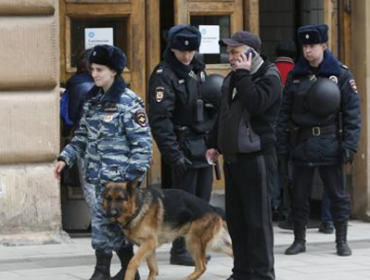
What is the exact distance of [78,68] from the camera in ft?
32.9

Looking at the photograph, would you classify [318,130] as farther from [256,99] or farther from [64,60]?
[64,60]

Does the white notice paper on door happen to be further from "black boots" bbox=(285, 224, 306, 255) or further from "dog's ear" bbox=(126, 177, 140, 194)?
"dog's ear" bbox=(126, 177, 140, 194)

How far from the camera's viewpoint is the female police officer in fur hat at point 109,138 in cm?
772

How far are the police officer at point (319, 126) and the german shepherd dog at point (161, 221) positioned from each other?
1367 millimetres

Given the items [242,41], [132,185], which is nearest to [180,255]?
[132,185]

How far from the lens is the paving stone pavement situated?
8516mm

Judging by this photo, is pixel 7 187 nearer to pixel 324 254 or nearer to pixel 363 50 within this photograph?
pixel 324 254

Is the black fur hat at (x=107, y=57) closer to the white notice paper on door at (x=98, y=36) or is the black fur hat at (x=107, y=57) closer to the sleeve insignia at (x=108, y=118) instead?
the sleeve insignia at (x=108, y=118)

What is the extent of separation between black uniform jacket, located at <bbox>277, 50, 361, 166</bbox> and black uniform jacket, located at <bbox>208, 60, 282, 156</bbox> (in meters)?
1.80

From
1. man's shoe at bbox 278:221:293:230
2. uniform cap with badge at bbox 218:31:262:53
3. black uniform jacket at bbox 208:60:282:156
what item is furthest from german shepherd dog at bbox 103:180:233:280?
man's shoe at bbox 278:221:293:230

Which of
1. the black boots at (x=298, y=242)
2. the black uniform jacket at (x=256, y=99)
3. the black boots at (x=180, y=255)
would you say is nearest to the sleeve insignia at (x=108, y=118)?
the black uniform jacket at (x=256, y=99)

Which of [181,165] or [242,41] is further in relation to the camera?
[181,165]

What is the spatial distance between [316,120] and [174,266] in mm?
1755

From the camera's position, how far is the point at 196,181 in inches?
357
